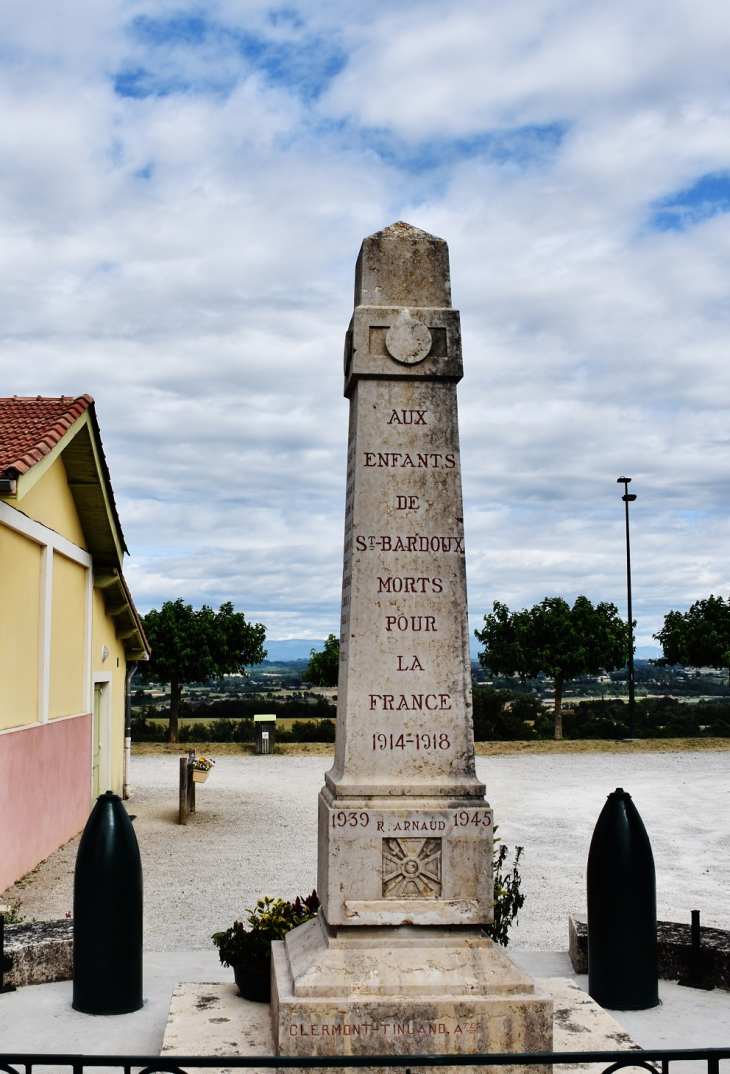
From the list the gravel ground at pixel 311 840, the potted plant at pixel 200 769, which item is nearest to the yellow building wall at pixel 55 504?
the potted plant at pixel 200 769

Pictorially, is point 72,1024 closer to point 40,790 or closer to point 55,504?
point 40,790

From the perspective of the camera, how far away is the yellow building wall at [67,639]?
13156mm

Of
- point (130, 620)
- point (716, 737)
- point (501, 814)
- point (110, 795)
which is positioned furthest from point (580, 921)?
point (716, 737)

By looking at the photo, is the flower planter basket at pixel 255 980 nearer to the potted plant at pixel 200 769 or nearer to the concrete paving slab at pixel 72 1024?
the concrete paving slab at pixel 72 1024

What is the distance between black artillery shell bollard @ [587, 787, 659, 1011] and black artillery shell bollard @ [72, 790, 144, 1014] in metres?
2.61

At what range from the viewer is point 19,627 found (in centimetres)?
1122

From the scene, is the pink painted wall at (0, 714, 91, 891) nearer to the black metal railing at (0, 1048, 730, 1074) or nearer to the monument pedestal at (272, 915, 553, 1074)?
the monument pedestal at (272, 915, 553, 1074)

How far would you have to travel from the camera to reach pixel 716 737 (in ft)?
103

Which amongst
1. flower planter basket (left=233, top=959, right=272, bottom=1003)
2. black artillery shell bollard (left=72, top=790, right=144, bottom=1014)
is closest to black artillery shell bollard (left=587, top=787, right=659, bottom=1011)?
flower planter basket (left=233, top=959, right=272, bottom=1003)

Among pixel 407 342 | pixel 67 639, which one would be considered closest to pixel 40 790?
pixel 67 639

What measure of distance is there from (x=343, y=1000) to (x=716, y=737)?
29.6 meters

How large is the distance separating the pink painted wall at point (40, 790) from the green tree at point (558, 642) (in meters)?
19.2

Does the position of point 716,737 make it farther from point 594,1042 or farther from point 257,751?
point 594,1042

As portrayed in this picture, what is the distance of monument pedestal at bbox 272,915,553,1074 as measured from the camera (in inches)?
172
